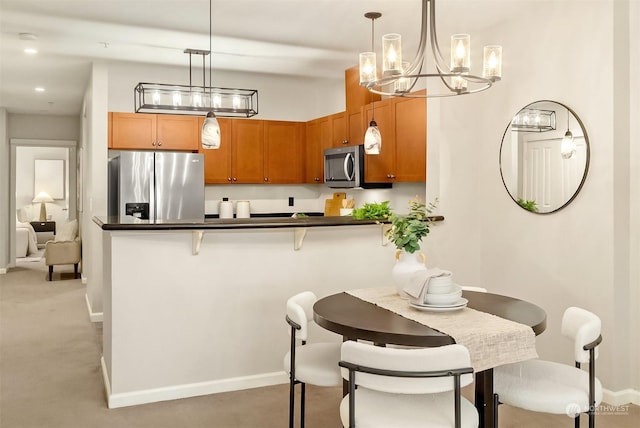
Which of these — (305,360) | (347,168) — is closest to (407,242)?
(305,360)

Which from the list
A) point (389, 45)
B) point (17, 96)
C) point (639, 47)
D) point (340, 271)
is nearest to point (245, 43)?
point (340, 271)

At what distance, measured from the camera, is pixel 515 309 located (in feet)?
8.83

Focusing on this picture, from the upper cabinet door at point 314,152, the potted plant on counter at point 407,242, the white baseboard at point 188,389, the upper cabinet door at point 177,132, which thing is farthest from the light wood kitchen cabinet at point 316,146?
the potted plant on counter at point 407,242

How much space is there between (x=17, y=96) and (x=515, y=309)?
769 centimetres

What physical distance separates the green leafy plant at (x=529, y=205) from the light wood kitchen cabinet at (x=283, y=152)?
331cm

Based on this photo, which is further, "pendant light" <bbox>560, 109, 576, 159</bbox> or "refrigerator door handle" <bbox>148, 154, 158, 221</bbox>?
"refrigerator door handle" <bbox>148, 154, 158, 221</bbox>

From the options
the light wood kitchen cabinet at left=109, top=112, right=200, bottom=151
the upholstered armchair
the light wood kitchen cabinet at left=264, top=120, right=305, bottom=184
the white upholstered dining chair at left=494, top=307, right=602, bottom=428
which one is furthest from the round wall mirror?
the upholstered armchair

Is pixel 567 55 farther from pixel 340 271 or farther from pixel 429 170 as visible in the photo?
pixel 340 271

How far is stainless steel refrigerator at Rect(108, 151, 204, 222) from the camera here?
5645 mm

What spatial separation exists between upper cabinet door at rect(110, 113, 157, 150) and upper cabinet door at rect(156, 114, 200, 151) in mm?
75

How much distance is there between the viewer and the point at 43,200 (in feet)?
42.0

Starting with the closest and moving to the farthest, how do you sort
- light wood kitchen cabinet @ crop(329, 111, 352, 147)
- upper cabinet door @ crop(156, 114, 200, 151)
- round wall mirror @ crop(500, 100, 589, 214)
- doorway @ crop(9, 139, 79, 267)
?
1. round wall mirror @ crop(500, 100, 589, 214)
2. light wood kitchen cabinet @ crop(329, 111, 352, 147)
3. upper cabinet door @ crop(156, 114, 200, 151)
4. doorway @ crop(9, 139, 79, 267)

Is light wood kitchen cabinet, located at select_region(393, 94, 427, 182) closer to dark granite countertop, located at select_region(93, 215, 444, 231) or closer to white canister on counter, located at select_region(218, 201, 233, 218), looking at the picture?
dark granite countertop, located at select_region(93, 215, 444, 231)

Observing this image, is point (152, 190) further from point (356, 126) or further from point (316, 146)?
point (356, 126)
